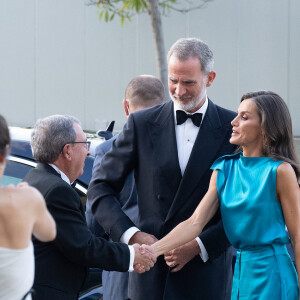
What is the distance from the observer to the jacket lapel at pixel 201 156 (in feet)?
10.8

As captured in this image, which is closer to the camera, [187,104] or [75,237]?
[75,237]

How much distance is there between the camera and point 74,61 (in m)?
11.9

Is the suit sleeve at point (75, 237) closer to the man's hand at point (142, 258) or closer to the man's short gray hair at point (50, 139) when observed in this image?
the man's hand at point (142, 258)

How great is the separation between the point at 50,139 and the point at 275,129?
41.0 inches

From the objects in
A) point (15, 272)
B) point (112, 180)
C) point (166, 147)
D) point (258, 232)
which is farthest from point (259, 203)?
point (15, 272)

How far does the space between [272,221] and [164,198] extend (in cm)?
57

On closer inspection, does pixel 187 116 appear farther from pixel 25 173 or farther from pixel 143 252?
pixel 25 173

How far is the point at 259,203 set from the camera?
3029mm

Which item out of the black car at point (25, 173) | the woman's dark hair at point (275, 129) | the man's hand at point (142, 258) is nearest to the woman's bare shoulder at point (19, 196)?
the man's hand at point (142, 258)

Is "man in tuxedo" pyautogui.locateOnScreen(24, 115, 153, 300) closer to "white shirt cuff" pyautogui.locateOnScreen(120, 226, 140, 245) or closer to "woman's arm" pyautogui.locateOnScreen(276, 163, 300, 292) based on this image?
"white shirt cuff" pyautogui.locateOnScreen(120, 226, 140, 245)

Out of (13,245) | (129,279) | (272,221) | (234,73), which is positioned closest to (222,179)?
(272,221)

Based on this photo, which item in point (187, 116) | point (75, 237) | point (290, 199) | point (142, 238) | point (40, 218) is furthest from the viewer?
point (187, 116)

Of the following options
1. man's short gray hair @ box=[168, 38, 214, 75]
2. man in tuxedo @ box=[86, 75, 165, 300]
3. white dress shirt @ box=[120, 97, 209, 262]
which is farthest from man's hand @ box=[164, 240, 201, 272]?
man's short gray hair @ box=[168, 38, 214, 75]

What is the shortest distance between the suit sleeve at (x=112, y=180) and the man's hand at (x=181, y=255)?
0.26m
